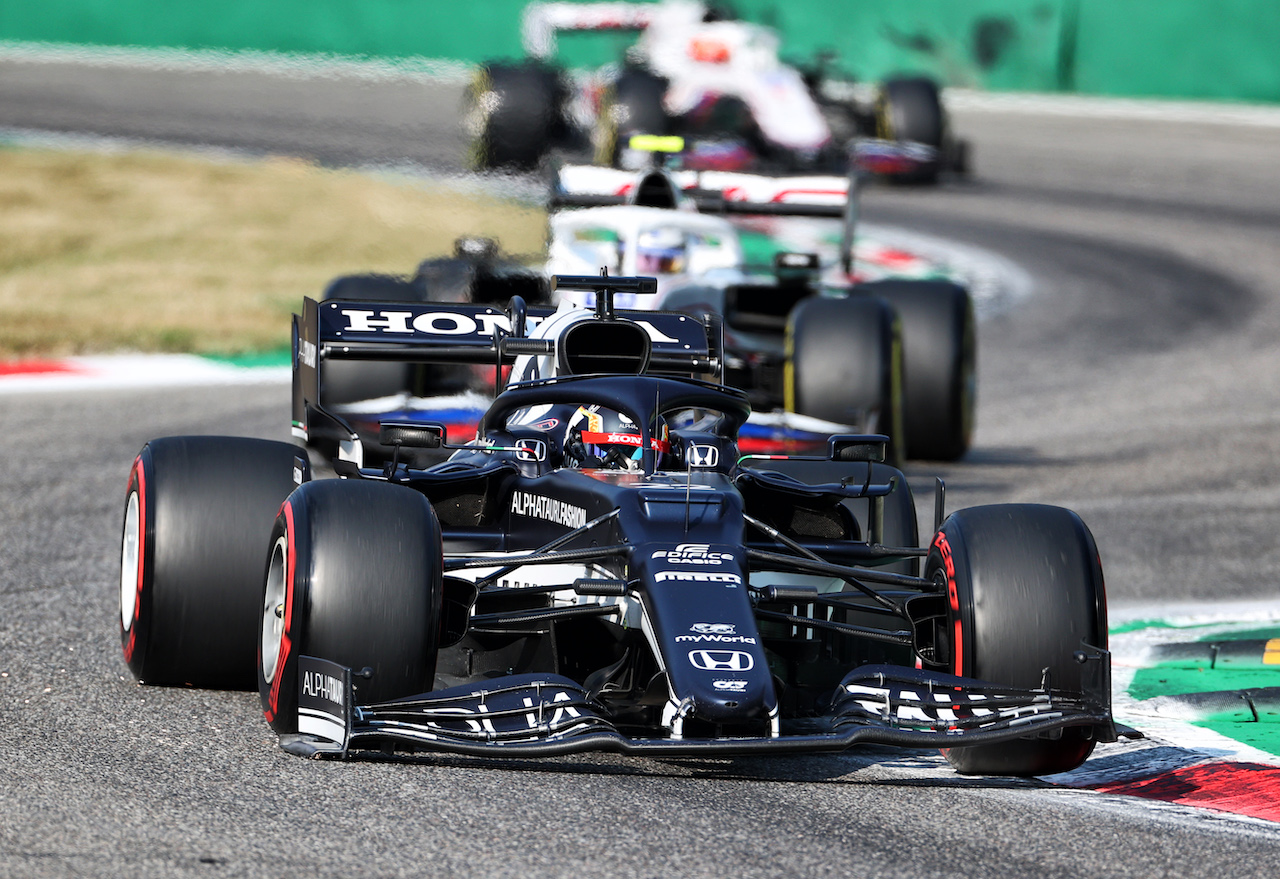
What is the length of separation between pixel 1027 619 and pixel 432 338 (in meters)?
2.60

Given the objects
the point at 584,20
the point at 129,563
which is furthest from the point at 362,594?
the point at 584,20

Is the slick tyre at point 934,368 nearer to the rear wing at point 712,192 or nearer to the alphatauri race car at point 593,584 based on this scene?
the rear wing at point 712,192

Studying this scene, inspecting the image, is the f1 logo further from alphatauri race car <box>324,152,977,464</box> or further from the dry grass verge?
the dry grass verge

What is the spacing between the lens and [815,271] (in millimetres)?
12633

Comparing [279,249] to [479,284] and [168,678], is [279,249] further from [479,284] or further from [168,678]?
[168,678]

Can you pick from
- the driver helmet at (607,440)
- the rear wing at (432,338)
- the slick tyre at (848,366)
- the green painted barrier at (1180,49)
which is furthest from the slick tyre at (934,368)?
the green painted barrier at (1180,49)

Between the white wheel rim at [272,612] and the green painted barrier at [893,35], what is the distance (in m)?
21.5

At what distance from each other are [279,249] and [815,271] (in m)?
8.03

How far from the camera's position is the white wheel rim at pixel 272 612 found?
5.67 m

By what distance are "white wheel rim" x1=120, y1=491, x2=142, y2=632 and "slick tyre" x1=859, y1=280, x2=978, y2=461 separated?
5.52m

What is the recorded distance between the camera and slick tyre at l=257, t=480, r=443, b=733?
5.21m

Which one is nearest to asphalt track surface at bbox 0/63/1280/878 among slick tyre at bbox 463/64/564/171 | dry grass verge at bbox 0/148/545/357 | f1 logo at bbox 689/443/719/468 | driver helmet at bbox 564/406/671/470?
f1 logo at bbox 689/443/719/468

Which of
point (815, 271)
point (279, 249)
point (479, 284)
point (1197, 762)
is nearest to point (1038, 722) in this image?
point (1197, 762)

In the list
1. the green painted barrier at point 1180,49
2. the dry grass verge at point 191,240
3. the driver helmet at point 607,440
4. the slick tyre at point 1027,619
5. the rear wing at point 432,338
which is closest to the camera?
the slick tyre at point 1027,619
